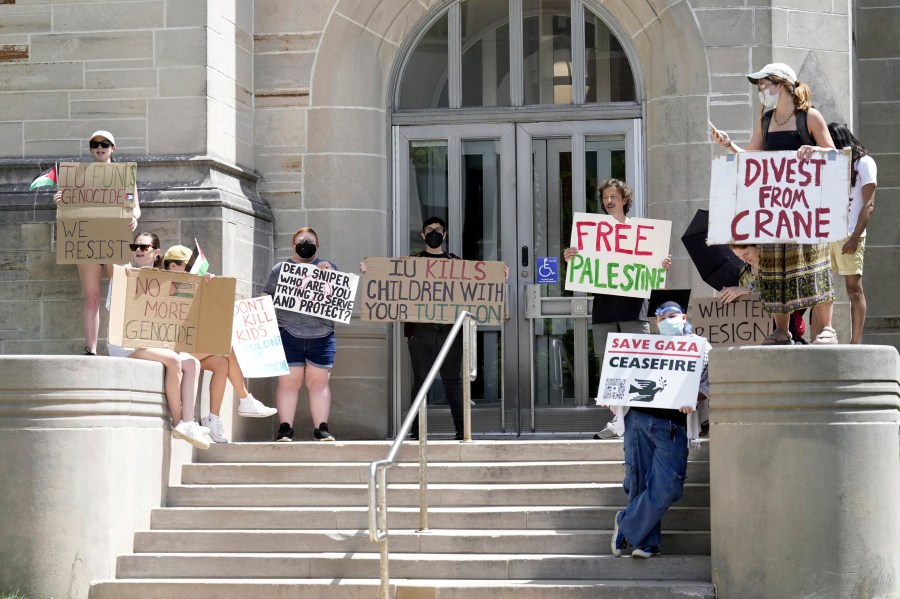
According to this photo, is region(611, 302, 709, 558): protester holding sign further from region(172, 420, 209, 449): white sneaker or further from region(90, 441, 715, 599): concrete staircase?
region(172, 420, 209, 449): white sneaker

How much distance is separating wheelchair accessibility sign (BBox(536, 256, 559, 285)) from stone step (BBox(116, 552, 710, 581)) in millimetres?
4146

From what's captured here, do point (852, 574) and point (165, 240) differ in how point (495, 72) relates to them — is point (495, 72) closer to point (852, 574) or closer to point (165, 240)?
point (165, 240)

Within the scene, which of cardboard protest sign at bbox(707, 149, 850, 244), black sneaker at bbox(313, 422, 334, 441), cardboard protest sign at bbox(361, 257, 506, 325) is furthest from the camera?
cardboard protest sign at bbox(361, 257, 506, 325)

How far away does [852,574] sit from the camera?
870 centimetres

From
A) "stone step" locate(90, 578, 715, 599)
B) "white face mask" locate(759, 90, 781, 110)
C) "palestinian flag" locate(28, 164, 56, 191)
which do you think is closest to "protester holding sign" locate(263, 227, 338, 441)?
"palestinian flag" locate(28, 164, 56, 191)

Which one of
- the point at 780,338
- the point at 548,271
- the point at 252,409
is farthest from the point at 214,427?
the point at 780,338

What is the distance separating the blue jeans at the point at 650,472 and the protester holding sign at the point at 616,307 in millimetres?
1930

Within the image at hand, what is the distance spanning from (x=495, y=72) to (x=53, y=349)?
471 centimetres

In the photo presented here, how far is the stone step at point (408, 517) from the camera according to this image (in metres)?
9.94

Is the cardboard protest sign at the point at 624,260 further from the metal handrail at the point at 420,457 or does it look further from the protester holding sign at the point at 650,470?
the protester holding sign at the point at 650,470

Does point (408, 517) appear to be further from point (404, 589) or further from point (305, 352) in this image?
point (305, 352)

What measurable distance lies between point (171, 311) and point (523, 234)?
389cm

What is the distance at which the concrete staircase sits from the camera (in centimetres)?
938

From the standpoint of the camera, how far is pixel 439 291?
12.0 m
